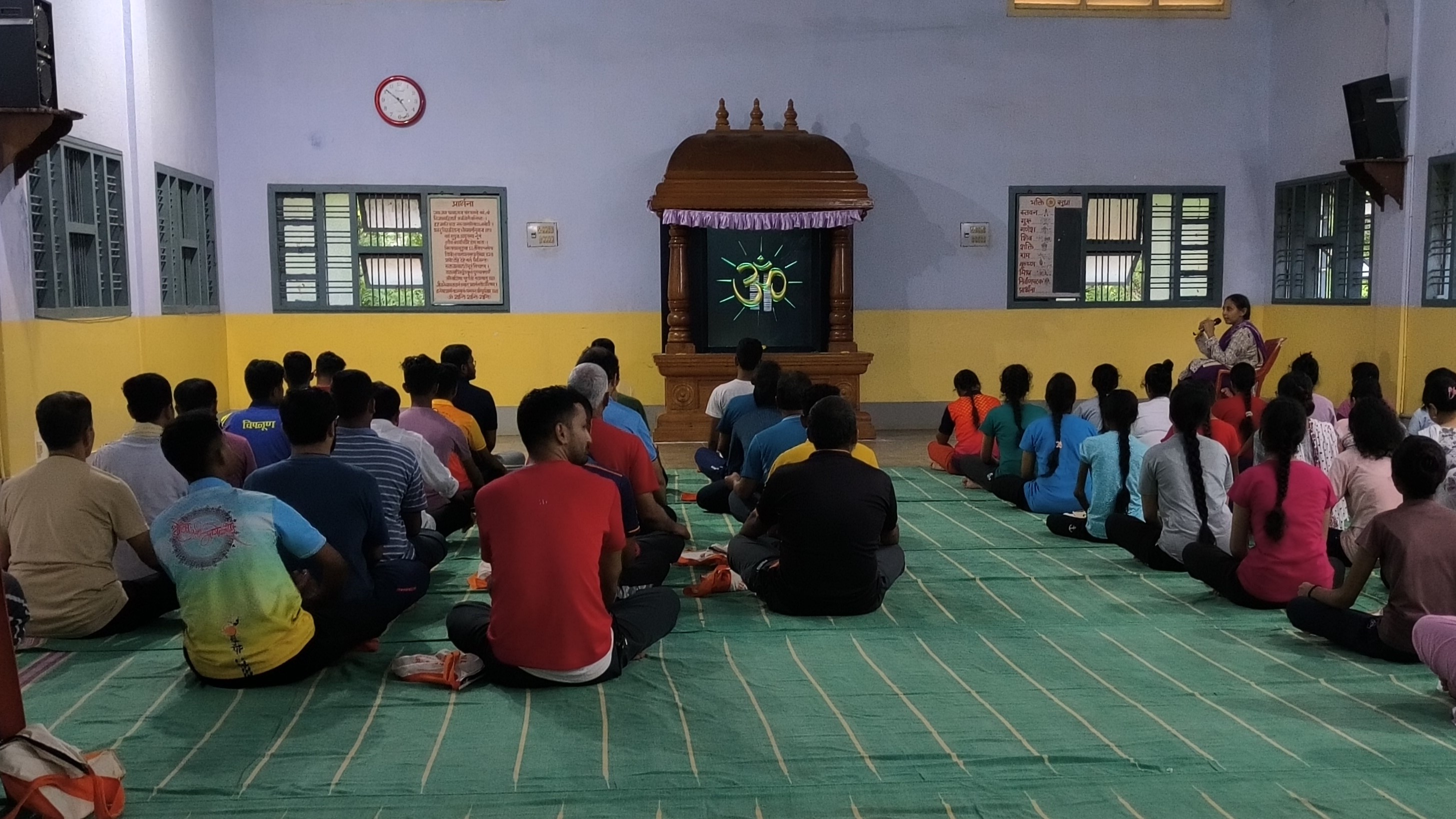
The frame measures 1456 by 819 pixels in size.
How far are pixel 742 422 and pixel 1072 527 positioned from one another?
5.86 ft

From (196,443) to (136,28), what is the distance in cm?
649

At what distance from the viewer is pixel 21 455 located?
7414mm

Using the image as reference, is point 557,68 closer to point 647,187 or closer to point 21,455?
point 647,187

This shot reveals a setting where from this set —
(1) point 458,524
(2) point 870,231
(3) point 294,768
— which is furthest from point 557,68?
(3) point 294,768

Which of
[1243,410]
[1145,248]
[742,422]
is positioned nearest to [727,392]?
[742,422]

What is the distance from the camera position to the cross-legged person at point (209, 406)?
206 inches

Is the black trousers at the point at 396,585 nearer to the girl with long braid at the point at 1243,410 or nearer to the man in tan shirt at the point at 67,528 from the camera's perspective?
the man in tan shirt at the point at 67,528

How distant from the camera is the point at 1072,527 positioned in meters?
6.59

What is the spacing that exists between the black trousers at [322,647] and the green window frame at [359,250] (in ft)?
23.8

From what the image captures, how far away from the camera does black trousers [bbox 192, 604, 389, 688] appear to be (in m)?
4.11

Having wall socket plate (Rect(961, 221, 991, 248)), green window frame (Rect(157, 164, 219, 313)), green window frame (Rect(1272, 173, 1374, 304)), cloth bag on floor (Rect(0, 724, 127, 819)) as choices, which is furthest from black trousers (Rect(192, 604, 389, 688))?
green window frame (Rect(1272, 173, 1374, 304))

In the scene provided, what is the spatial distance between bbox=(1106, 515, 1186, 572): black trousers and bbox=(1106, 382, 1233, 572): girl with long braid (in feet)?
0.13

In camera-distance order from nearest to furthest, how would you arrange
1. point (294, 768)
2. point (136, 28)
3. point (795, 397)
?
1. point (294, 768)
2. point (795, 397)
3. point (136, 28)

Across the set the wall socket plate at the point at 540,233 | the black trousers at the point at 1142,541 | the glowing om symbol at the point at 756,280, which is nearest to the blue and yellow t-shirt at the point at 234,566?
the black trousers at the point at 1142,541
